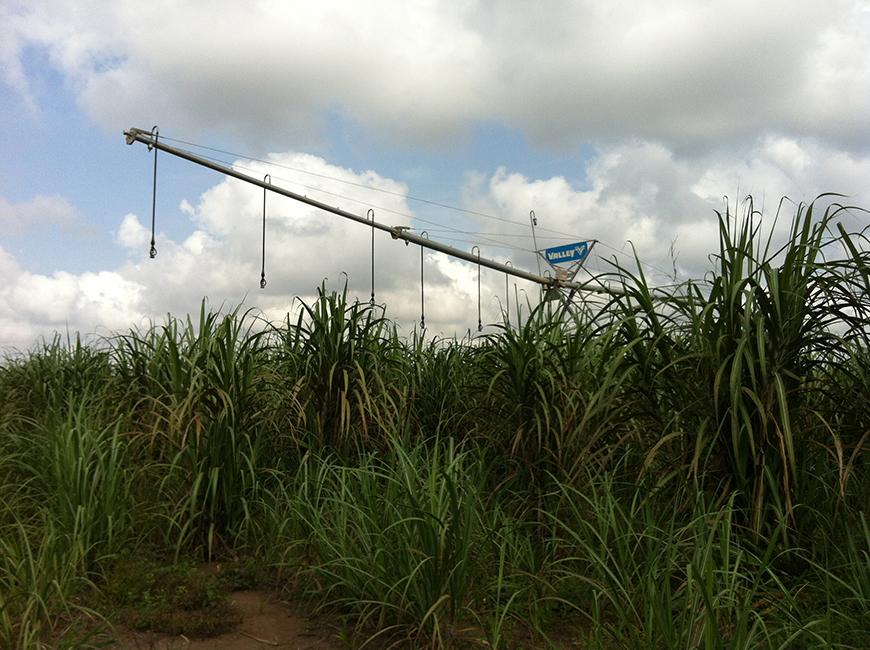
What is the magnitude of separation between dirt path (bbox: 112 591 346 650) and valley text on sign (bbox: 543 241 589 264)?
25.4 m

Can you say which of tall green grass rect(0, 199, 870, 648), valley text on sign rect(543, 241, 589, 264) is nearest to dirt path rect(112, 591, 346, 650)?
tall green grass rect(0, 199, 870, 648)

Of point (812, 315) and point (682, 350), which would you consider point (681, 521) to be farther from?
point (812, 315)

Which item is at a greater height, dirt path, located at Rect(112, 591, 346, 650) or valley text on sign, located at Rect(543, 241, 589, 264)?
valley text on sign, located at Rect(543, 241, 589, 264)

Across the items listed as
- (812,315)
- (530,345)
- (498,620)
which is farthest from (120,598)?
(812,315)

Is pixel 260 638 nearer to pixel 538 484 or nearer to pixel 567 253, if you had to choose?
pixel 538 484

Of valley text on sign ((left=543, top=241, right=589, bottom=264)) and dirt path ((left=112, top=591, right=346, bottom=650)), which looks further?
valley text on sign ((left=543, top=241, right=589, bottom=264))

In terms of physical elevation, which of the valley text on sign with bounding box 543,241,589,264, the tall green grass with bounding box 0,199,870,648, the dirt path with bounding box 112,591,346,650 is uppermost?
the valley text on sign with bounding box 543,241,589,264

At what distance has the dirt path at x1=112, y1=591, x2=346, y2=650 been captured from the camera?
11.2ft

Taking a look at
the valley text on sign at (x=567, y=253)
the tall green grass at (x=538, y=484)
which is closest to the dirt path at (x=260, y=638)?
the tall green grass at (x=538, y=484)

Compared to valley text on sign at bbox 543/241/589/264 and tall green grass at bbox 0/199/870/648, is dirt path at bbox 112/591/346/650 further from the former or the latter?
valley text on sign at bbox 543/241/589/264

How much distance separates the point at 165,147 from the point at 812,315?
53.7 feet

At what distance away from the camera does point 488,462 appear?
16.1 ft

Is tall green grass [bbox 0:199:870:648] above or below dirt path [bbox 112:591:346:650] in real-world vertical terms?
above

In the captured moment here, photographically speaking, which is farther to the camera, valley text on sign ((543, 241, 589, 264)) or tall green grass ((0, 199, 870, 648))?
valley text on sign ((543, 241, 589, 264))
